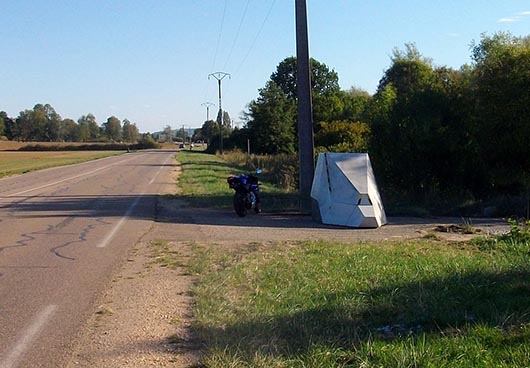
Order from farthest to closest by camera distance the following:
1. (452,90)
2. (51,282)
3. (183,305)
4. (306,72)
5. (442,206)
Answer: (452,90) < (306,72) < (442,206) < (51,282) < (183,305)

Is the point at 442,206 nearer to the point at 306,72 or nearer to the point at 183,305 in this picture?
the point at 306,72

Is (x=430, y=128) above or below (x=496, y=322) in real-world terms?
above

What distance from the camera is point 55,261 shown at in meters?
12.0

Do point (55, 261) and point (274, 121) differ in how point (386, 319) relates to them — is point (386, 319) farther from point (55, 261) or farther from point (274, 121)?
point (274, 121)

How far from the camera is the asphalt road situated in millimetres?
7280

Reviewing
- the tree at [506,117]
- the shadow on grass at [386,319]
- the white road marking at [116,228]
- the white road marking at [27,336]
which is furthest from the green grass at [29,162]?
the shadow on grass at [386,319]

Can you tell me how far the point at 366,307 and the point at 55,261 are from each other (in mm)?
6151

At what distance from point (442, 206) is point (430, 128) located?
3.43 metres

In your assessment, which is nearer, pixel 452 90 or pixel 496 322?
pixel 496 322

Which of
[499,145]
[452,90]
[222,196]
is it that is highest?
[452,90]

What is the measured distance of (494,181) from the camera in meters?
23.2

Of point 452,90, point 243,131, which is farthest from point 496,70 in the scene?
point 243,131

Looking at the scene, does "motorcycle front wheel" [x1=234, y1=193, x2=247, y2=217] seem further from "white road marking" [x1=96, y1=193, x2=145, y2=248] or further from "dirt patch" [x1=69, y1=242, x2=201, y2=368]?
"dirt patch" [x1=69, y1=242, x2=201, y2=368]

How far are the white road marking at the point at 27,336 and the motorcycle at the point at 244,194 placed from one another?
10959 mm
